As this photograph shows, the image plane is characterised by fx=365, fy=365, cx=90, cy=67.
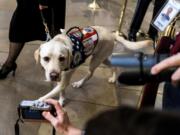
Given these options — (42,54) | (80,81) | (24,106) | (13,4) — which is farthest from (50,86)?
(13,4)

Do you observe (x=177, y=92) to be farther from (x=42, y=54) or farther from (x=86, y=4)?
(x=86, y=4)

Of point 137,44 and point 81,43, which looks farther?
point 137,44

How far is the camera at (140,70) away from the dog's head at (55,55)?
1.41 meters

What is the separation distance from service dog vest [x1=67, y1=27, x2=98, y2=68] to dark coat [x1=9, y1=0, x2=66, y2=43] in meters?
0.26

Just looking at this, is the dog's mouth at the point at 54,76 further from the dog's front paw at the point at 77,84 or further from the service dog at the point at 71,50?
the dog's front paw at the point at 77,84

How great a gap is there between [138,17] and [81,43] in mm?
1189

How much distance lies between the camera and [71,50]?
2.17 metres

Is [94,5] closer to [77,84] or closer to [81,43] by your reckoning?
[77,84]

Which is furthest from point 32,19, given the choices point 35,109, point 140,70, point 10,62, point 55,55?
point 140,70

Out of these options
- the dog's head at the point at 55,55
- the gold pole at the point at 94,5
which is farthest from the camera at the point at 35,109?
the gold pole at the point at 94,5

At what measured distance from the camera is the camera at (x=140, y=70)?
0.68 meters

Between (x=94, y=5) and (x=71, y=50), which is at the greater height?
(x=71, y=50)

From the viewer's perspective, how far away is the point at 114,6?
13.8ft

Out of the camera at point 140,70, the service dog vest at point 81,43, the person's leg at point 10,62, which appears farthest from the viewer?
the person's leg at point 10,62
